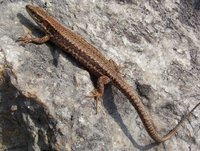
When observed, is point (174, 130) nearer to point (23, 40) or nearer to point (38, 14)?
point (23, 40)

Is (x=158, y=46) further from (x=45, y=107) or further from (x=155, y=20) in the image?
(x=45, y=107)

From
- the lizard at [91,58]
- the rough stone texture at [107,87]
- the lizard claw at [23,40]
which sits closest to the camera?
the rough stone texture at [107,87]

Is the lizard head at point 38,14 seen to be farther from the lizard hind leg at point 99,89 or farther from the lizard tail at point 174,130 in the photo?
the lizard tail at point 174,130

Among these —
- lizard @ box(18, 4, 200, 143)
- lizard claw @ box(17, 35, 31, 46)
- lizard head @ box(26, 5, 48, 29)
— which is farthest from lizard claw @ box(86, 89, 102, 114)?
lizard head @ box(26, 5, 48, 29)

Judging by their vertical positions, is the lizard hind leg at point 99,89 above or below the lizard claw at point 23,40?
above

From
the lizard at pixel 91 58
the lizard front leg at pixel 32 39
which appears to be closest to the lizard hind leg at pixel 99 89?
the lizard at pixel 91 58

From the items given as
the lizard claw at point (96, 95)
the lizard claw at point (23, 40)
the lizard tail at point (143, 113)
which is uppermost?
the lizard tail at point (143, 113)

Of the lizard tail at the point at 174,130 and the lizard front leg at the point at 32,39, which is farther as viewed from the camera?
the lizard front leg at the point at 32,39

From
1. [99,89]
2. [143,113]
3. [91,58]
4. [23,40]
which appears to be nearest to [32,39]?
[23,40]
